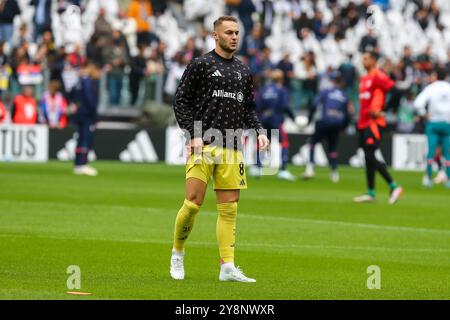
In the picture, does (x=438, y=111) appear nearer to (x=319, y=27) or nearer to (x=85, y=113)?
(x=85, y=113)

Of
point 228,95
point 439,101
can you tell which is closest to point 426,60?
point 439,101

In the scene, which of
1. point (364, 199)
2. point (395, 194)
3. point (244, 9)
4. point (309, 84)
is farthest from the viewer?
point (244, 9)

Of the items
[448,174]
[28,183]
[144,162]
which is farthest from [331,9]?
[28,183]

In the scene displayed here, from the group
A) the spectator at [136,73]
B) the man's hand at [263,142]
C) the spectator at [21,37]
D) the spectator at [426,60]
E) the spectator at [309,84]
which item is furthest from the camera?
the spectator at [426,60]

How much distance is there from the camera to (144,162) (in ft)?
114

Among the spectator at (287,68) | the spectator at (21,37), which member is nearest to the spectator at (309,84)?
the spectator at (287,68)

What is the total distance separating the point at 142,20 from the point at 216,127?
2684 cm

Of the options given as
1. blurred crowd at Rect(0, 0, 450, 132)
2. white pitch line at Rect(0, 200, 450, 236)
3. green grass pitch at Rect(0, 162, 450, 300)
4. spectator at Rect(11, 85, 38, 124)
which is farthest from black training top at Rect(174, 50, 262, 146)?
spectator at Rect(11, 85, 38, 124)

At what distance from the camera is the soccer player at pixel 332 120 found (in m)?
28.8

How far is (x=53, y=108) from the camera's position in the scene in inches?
1319

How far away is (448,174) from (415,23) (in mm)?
20283

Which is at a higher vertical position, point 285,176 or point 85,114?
point 85,114

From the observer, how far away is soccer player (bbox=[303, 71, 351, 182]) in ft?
94.6

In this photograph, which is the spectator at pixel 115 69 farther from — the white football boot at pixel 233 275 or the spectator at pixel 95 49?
the white football boot at pixel 233 275
